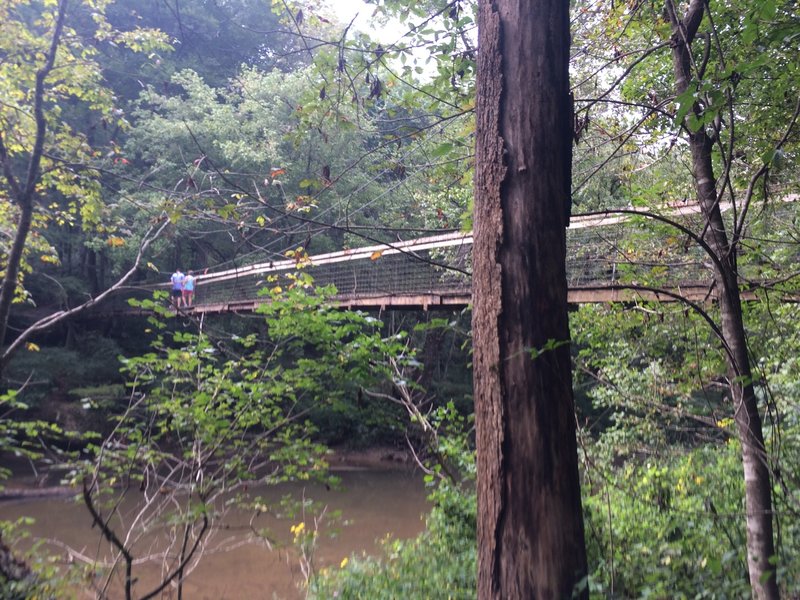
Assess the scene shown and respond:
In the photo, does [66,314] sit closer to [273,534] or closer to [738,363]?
[273,534]

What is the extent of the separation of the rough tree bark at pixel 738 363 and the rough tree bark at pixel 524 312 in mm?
626

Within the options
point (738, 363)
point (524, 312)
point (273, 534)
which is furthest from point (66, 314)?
point (738, 363)

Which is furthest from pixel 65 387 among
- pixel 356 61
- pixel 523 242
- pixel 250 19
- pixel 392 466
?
pixel 523 242

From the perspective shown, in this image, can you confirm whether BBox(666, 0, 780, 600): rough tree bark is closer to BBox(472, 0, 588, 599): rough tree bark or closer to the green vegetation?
the green vegetation

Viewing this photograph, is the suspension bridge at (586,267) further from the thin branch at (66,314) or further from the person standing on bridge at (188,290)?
the thin branch at (66,314)

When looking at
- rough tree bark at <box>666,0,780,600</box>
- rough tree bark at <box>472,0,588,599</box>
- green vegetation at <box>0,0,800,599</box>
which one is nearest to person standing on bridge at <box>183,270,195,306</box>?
green vegetation at <box>0,0,800,599</box>

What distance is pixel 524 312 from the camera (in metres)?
1.50

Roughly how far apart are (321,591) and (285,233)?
2702 mm

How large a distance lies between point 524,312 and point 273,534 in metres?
3.92

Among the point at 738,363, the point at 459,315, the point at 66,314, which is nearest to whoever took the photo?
the point at 738,363

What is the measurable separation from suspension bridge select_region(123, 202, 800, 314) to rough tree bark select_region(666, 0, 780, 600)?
0.45 ft

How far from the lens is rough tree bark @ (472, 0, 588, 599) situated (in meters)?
1.42

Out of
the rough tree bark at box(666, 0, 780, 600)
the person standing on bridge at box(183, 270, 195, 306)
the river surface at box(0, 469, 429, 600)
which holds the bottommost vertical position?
the river surface at box(0, 469, 429, 600)

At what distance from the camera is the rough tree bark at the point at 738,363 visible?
1895 mm
